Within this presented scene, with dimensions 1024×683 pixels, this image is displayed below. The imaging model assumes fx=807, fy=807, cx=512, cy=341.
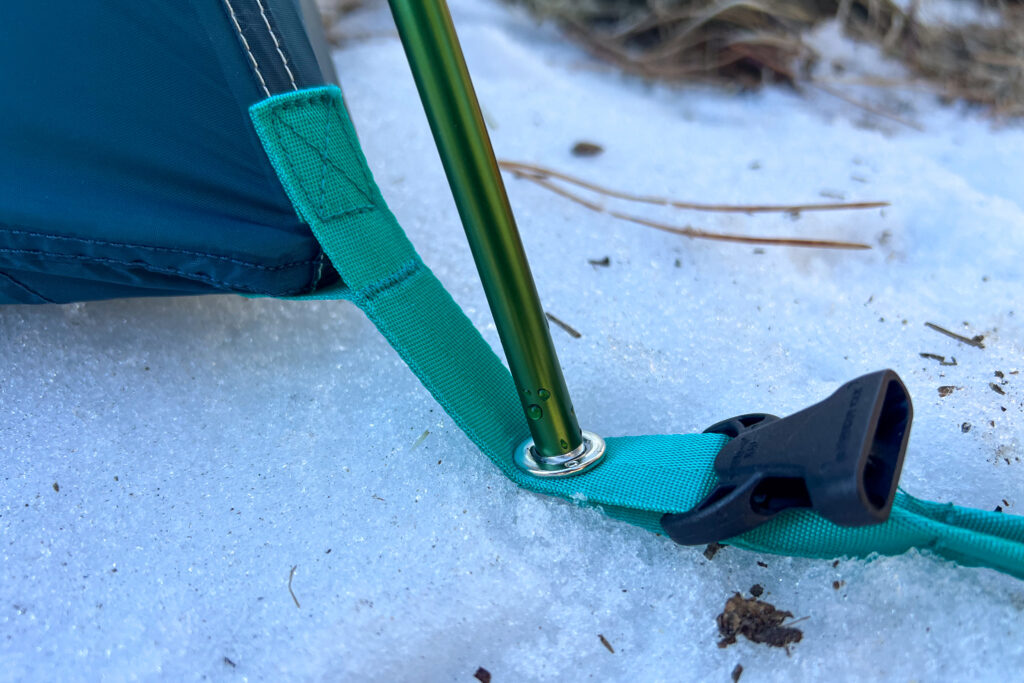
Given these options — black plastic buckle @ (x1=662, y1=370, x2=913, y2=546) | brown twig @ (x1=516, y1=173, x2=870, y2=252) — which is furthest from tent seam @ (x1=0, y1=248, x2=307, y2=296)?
brown twig @ (x1=516, y1=173, x2=870, y2=252)

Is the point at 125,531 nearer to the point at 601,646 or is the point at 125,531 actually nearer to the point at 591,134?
the point at 601,646

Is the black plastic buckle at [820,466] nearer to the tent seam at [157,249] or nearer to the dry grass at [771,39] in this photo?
the tent seam at [157,249]

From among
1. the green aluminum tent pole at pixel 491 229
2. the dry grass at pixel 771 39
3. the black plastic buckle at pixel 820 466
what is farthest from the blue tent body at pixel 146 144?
the dry grass at pixel 771 39

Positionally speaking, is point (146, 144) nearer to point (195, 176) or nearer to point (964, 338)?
point (195, 176)

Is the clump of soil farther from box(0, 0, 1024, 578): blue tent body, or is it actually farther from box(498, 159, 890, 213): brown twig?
box(498, 159, 890, 213): brown twig

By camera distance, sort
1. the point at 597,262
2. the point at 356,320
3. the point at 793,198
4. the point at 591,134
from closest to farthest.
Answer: the point at 356,320
the point at 597,262
the point at 793,198
the point at 591,134

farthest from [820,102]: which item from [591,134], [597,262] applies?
[597,262]

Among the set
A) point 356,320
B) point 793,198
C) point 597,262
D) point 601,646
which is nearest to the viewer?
point 601,646

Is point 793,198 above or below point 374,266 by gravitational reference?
below

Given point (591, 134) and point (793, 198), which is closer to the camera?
point (793, 198)
